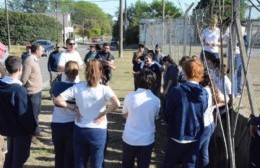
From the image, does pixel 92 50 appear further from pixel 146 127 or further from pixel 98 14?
pixel 98 14

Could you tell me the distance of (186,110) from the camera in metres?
4.98

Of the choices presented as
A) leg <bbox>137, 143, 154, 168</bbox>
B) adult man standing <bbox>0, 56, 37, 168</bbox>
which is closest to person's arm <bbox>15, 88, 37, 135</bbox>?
adult man standing <bbox>0, 56, 37, 168</bbox>

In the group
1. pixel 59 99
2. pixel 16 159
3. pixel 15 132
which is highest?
pixel 59 99

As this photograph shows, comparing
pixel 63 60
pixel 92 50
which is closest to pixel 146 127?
pixel 63 60

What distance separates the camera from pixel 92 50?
1195 centimetres

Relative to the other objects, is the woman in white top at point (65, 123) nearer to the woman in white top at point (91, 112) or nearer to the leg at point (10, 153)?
the woman in white top at point (91, 112)

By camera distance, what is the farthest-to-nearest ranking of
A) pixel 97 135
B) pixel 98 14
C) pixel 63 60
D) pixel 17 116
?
pixel 98 14 < pixel 63 60 < pixel 17 116 < pixel 97 135

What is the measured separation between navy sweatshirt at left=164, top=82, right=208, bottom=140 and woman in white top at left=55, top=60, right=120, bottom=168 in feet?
2.24

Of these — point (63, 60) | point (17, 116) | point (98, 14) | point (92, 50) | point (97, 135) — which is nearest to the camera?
point (97, 135)

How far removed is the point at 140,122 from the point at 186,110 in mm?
590

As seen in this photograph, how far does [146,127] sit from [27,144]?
160cm

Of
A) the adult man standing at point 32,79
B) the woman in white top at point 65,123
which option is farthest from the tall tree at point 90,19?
the woman in white top at point 65,123

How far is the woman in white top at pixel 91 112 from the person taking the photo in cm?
505

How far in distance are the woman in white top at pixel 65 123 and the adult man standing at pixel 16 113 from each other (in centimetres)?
30
